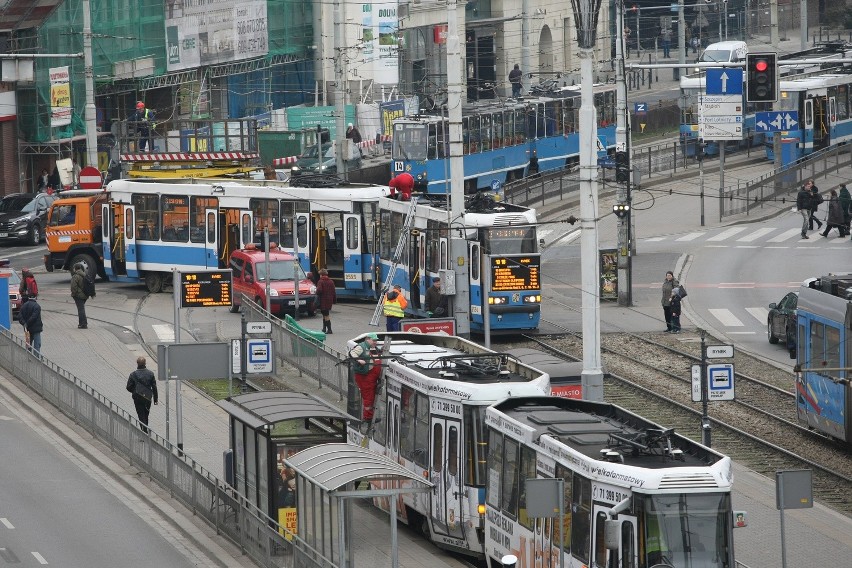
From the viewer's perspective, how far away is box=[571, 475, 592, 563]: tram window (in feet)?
57.6

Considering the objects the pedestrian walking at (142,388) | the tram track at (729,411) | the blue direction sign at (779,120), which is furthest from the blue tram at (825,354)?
the blue direction sign at (779,120)

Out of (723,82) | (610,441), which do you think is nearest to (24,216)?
(723,82)

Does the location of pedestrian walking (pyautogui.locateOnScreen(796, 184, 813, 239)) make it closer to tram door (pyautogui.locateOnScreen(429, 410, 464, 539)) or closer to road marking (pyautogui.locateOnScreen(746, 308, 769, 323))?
road marking (pyautogui.locateOnScreen(746, 308, 769, 323))

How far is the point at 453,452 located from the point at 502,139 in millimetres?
41816

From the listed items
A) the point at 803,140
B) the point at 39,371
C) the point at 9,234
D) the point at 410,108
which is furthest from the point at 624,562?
the point at 410,108

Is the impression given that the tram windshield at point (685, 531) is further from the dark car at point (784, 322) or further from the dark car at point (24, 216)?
the dark car at point (24, 216)

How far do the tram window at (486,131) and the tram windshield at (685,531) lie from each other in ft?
148

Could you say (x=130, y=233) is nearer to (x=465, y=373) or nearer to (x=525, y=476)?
(x=465, y=373)

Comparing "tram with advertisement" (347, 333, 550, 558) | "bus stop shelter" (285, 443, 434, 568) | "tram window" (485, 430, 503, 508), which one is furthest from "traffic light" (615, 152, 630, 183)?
"bus stop shelter" (285, 443, 434, 568)

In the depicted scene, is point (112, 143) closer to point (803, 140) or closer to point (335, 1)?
point (335, 1)

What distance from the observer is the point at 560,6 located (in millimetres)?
99375

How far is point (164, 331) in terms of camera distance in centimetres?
3866

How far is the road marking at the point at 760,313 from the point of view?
4006 centimetres

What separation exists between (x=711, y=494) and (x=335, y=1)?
50.2 meters
